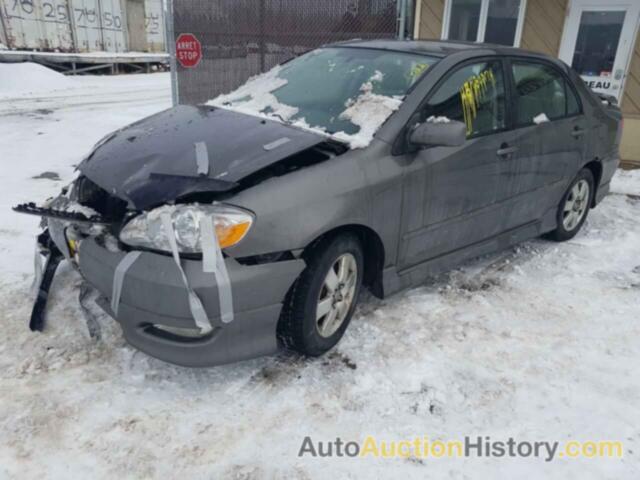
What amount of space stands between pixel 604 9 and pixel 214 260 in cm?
779

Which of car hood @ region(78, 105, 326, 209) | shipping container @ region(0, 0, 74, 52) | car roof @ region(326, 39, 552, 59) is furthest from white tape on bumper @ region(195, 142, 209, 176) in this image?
shipping container @ region(0, 0, 74, 52)

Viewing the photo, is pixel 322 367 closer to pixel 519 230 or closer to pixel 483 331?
pixel 483 331

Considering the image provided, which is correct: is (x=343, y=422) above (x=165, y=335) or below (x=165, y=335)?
below

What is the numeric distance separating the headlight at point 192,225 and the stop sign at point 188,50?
6.66 m

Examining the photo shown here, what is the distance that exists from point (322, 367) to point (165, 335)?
88 cm

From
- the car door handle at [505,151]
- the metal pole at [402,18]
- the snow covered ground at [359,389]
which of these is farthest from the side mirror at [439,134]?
the metal pole at [402,18]

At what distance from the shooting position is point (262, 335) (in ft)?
8.84

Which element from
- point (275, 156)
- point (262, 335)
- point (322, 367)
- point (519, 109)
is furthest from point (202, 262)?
point (519, 109)

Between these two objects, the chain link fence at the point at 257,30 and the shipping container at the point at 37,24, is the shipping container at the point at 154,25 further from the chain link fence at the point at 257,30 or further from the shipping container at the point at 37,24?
the chain link fence at the point at 257,30

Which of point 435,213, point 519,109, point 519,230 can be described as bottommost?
point 519,230

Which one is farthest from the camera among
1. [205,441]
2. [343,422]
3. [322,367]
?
[322,367]

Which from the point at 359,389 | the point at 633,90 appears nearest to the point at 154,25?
the point at 633,90

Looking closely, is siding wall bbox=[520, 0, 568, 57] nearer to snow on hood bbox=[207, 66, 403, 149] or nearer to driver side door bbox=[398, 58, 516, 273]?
driver side door bbox=[398, 58, 516, 273]

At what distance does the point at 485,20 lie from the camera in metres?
8.59
